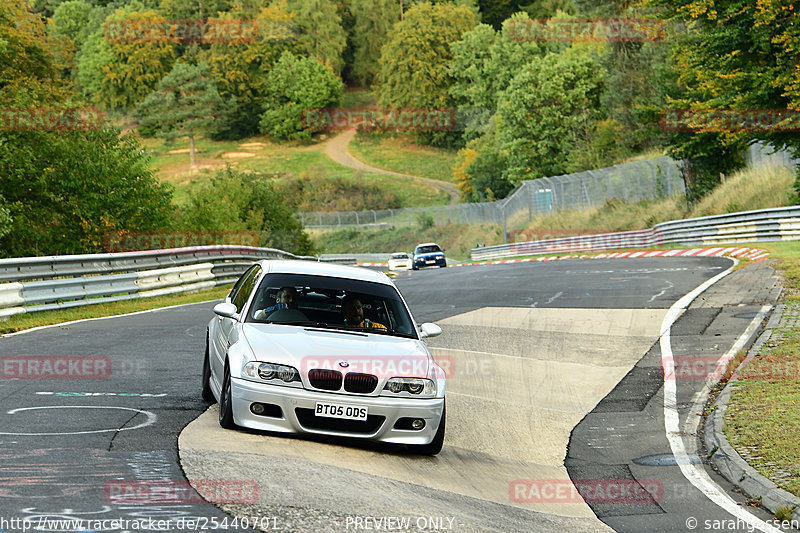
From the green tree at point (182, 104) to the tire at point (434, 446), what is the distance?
129 meters

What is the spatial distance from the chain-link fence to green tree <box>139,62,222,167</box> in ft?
195

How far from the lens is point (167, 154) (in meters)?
138

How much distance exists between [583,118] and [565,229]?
75.2ft

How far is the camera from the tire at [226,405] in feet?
27.3

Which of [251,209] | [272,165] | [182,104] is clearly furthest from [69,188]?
[182,104]

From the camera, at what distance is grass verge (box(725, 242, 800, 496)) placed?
825 centimetres

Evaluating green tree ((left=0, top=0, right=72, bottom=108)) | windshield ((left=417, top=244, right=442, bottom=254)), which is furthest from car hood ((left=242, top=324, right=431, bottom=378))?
windshield ((left=417, top=244, right=442, bottom=254))

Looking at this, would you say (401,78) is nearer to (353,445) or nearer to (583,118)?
(583,118)

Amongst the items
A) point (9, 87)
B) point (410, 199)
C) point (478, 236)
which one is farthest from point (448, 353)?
point (410, 199)

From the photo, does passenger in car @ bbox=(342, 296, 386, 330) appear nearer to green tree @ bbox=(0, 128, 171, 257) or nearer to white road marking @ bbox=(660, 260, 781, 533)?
white road marking @ bbox=(660, 260, 781, 533)

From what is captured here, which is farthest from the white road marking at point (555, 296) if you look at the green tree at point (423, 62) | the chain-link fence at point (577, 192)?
the green tree at point (423, 62)

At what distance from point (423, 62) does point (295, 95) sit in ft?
65.6

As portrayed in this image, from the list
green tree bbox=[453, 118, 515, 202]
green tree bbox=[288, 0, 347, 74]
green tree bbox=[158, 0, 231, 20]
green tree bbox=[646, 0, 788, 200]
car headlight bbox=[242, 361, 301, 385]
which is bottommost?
green tree bbox=[453, 118, 515, 202]

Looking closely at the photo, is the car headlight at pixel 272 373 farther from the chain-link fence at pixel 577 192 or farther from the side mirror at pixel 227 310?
the chain-link fence at pixel 577 192
